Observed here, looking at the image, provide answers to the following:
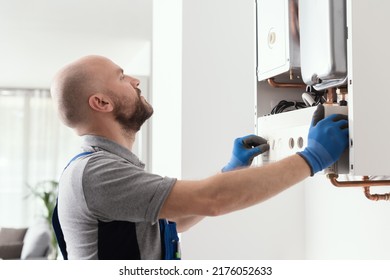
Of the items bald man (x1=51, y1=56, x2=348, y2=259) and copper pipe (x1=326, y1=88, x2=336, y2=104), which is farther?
copper pipe (x1=326, y1=88, x2=336, y2=104)

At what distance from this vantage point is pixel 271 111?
140 cm

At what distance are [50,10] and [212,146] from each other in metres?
1.98

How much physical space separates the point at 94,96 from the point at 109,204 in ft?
1.08

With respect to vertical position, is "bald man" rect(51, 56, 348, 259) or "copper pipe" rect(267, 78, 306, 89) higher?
"copper pipe" rect(267, 78, 306, 89)


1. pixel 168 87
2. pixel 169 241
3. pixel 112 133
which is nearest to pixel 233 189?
pixel 169 241

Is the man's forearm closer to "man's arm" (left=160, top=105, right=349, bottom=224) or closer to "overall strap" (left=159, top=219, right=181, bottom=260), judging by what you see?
"man's arm" (left=160, top=105, right=349, bottom=224)

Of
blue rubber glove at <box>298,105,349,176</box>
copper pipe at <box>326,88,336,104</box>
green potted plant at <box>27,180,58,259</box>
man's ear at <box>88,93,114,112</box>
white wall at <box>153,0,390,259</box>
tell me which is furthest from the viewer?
green potted plant at <box>27,180,58,259</box>

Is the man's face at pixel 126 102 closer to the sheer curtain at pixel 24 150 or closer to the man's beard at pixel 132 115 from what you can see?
the man's beard at pixel 132 115

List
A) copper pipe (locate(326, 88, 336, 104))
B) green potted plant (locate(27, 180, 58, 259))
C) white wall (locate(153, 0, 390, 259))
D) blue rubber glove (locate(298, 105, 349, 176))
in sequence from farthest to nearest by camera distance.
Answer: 1. green potted plant (locate(27, 180, 58, 259))
2. white wall (locate(153, 0, 390, 259))
3. copper pipe (locate(326, 88, 336, 104))
4. blue rubber glove (locate(298, 105, 349, 176))

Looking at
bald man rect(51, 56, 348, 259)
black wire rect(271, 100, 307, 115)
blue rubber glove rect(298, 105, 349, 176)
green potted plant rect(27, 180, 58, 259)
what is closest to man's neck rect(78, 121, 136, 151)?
bald man rect(51, 56, 348, 259)

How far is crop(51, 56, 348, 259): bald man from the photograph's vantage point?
1.06 m

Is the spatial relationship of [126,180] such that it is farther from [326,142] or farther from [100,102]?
[326,142]

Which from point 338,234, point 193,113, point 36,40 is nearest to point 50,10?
point 36,40

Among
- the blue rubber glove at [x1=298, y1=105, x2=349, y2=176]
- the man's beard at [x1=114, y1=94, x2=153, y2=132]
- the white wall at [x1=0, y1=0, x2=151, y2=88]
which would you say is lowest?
the blue rubber glove at [x1=298, y1=105, x2=349, y2=176]
